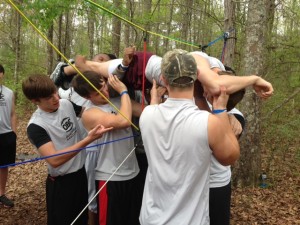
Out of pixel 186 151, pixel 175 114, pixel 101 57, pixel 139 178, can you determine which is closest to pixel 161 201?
pixel 186 151

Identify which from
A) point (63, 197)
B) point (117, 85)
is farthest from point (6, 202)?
point (117, 85)

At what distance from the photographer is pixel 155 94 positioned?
7.37 ft

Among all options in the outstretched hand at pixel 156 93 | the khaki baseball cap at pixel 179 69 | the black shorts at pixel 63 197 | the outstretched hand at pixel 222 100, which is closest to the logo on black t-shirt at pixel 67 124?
the black shorts at pixel 63 197

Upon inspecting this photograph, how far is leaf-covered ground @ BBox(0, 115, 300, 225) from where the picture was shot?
4.24 m

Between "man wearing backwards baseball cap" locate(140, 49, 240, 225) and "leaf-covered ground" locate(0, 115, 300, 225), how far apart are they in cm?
281

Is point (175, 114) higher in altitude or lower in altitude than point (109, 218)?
higher

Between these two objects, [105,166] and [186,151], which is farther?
[105,166]

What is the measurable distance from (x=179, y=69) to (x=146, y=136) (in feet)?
1.55

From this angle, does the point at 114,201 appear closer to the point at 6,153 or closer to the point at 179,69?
the point at 179,69

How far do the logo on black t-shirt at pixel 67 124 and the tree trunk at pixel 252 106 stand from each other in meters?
3.10

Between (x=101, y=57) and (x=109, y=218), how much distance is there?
160 centimetres

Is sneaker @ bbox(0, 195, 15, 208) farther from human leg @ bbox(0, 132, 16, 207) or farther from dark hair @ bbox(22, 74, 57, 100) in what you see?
dark hair @ bbox(22, 74, 57, 100)

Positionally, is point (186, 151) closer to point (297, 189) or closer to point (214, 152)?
point (214, 152)

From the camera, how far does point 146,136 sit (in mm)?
1819
